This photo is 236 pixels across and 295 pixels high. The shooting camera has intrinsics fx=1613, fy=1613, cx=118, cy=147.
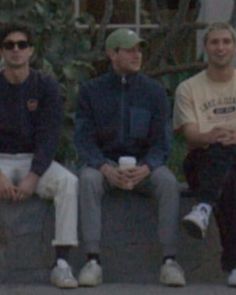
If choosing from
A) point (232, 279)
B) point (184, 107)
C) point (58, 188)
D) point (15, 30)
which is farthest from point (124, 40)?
point (232, 279)

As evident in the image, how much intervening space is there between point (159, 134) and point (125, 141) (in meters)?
0.23

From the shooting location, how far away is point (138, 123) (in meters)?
10.5

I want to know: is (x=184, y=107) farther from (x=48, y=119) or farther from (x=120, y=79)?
(x=48, y=119)

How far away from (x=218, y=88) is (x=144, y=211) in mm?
940

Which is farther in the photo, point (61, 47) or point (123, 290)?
point (61, 47)

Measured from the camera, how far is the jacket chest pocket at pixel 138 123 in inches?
414

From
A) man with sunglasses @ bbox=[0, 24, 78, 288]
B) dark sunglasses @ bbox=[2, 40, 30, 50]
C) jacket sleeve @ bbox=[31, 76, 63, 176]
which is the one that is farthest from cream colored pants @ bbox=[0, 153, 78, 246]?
dark sunglasses @ bbox=[2, 40, 30, 50]

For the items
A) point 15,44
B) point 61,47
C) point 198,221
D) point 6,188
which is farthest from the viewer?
point 61,47

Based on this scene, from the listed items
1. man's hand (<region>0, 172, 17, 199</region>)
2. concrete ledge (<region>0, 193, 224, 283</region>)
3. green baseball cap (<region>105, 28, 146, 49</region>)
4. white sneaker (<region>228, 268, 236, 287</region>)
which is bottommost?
white sneaker (<region>228, 268, 236, 287</region>)

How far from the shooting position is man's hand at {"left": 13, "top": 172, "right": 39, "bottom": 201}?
1025 centimetres

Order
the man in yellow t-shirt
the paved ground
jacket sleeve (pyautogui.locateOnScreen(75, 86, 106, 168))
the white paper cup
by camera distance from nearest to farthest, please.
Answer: the paved ground
the man in yellow t-shirt
the white paper cup
jacket sleeve (pyautogui.locateOnScreen(75, 86, 106, 168))

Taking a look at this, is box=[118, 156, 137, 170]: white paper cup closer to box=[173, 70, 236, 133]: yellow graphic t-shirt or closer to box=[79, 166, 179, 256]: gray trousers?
box=[79, 166, 179, 256]: gray trousers

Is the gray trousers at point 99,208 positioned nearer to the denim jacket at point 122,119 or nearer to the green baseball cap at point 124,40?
the denim jacket at point 122,119

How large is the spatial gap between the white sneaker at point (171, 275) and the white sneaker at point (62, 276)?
56cm
